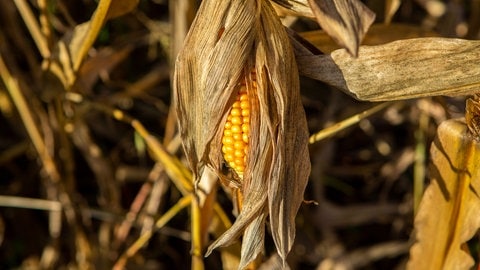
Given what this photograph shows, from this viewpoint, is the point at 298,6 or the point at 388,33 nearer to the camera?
the point at 298,6

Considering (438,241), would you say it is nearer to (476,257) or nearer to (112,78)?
(476,257)

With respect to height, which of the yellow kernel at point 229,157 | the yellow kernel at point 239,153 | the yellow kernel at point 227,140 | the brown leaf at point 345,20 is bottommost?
the yellow kernel at point 229,157

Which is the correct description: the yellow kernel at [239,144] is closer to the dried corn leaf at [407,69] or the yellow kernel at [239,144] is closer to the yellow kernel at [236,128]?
the yellow kernel at [236,128]

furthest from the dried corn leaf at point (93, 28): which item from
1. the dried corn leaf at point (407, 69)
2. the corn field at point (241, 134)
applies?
the dried corn leaf at point (407, 69)

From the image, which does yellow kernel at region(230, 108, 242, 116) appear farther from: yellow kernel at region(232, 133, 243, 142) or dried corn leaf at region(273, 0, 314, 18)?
dried corn leaf at region(273, 0, 314, 18)

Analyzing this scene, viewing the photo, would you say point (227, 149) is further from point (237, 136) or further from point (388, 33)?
point (388, 33)

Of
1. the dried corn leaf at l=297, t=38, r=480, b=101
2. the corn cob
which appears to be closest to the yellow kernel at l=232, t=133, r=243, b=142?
the corn cob

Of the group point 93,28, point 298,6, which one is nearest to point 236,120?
point 298,6
